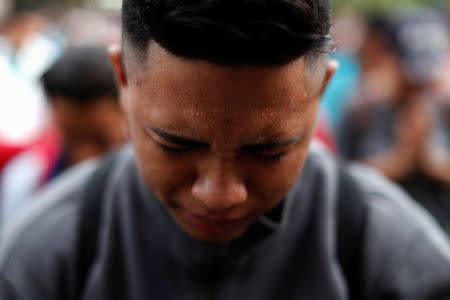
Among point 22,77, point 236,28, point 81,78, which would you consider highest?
point 236,28

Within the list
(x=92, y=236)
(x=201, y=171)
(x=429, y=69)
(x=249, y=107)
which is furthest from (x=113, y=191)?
(x=429, y=69)

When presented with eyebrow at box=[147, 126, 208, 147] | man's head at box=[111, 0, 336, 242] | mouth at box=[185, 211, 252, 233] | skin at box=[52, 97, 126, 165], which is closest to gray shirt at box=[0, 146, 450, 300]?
mouth at box=[185, 211, 252, 233]

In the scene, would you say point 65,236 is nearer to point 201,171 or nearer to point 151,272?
point 151,272

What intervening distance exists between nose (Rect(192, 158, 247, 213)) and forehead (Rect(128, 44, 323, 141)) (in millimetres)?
92

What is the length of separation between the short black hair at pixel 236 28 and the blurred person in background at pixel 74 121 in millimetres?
1453

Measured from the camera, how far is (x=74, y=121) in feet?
7.29

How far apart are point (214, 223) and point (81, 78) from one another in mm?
1548

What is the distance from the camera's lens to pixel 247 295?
4.04 feet

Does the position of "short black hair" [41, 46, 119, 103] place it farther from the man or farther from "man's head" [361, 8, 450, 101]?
"man's head" [361, 8, 450, 101]

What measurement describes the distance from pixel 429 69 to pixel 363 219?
2425 millimetres

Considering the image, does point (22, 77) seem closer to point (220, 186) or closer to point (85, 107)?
point (85, 107)

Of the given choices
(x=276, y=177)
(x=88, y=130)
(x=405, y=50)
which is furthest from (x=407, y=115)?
(x=276, y=177)

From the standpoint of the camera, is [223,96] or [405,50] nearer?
[223,96]

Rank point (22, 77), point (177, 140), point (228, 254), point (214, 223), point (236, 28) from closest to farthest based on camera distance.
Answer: point (236, 28) < point (177, 140) < point (214, 223) < point (228, 254) < point (22, 77)
